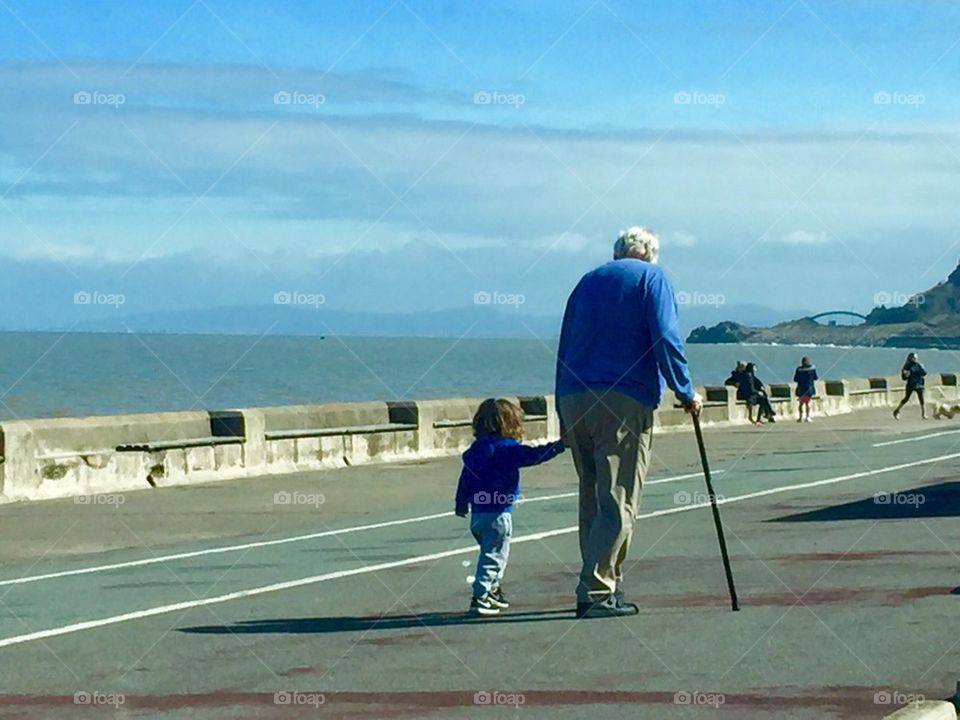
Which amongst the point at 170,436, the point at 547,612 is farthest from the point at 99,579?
the point at 170,436

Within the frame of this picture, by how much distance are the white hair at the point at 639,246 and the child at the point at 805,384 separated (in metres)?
37.1

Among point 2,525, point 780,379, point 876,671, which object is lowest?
point 876,671

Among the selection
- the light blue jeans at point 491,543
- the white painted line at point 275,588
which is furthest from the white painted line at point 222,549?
the light blue jeans at point 491,543

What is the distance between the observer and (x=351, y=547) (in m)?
16.0

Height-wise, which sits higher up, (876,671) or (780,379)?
(780,379)

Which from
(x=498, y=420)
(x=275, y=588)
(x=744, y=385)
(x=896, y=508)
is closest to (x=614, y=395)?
(x=498, y=420)

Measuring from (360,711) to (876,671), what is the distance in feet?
7.97

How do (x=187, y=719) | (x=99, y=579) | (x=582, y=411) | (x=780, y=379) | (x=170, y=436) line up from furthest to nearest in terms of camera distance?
(x=780, y=379) → (x=170, y=436) → (x=99, y=579) → (x=582, y=411) → (x=187, y=719)

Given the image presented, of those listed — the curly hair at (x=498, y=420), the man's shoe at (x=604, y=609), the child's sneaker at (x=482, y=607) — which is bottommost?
the man's shoe at (x=604, y=609)

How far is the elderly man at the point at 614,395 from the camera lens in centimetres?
1120

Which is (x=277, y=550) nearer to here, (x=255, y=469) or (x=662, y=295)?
(x=662, y=295)

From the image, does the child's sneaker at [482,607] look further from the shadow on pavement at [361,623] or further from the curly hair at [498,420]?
the curly hair at [498,420]

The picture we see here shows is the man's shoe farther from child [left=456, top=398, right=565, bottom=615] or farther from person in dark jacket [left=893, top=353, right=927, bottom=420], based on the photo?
person in dark jacket [left=893, top=353, right=927, bottom=420]

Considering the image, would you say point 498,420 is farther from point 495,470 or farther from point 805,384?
point 805,384
